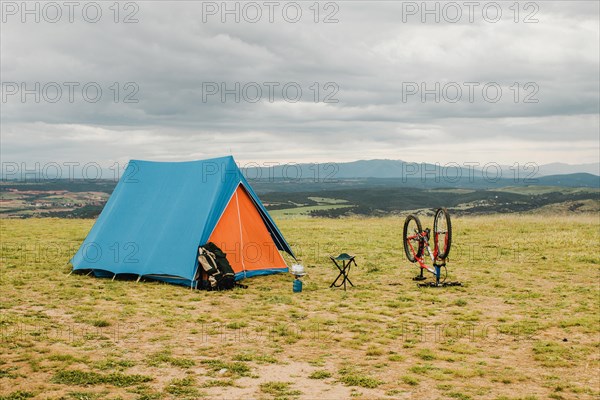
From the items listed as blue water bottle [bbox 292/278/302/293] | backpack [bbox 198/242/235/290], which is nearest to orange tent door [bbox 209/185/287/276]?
backpack [bbox 198/242/235/290]

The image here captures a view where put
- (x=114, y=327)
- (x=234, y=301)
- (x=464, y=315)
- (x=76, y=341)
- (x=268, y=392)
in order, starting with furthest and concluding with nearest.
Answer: (x=234, y=301)
(x=464, y=315)
(x=114, y=327)
(x=76, y=341)
(x=268, y=392)

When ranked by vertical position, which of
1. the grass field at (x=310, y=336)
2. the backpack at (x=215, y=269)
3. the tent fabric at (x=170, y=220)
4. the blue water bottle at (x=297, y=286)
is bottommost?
the grass field at (x=310, y=336)

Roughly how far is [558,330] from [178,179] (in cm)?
1099

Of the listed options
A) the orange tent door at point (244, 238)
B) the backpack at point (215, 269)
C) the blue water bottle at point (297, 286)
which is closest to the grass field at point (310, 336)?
the blue water bottle at point (297, 286)

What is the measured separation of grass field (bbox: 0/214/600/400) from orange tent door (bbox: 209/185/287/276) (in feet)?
2.19

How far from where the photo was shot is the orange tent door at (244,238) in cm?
1472

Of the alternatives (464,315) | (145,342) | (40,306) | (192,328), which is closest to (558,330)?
(464,315)

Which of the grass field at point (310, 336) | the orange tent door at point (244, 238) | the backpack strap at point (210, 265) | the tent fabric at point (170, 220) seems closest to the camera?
the grass field at point (310, 336)

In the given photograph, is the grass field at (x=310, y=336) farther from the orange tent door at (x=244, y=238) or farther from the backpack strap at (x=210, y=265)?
the orange tent door at (x=244, y=238)

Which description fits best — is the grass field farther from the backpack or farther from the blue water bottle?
the backpack

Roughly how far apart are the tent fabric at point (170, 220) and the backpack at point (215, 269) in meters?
0.35

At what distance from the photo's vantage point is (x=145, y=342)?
354 inches

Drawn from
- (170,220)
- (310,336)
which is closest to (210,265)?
(170,220)

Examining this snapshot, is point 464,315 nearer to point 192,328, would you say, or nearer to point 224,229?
point 192,328
